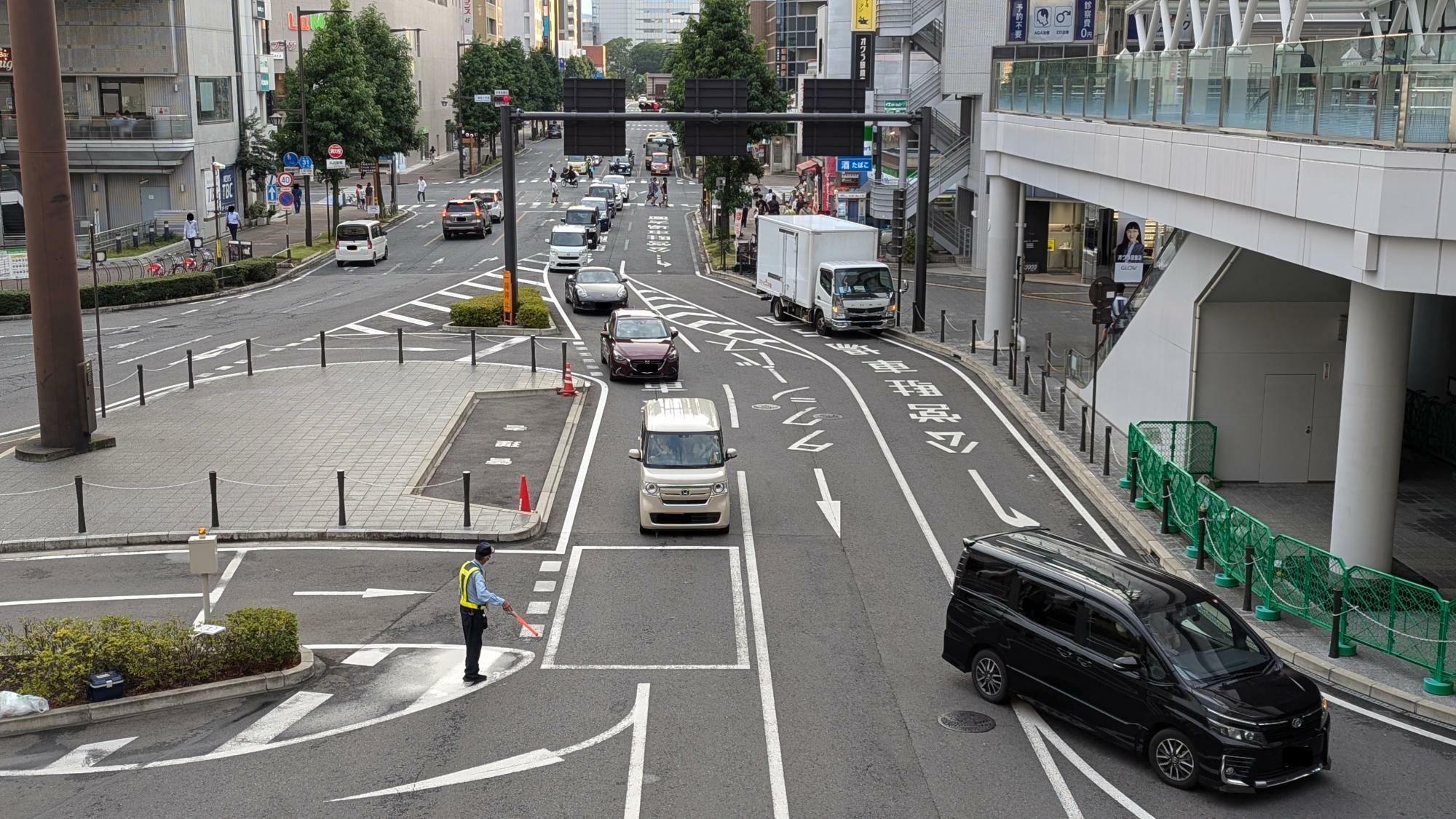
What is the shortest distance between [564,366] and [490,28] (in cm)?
14589

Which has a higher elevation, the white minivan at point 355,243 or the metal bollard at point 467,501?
the white minivan at point 355,243

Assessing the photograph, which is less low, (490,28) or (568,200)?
(490,28)

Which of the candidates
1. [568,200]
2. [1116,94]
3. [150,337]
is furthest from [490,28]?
[1116,94]

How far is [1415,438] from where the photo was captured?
27438 millimetres

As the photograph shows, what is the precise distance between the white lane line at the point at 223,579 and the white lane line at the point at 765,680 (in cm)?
695

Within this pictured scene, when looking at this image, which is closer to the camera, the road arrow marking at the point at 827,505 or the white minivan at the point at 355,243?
the road arrow marking at the point at 827,505

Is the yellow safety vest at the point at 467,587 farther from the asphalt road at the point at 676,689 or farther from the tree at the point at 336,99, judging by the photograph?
the tree at the point at 336,99

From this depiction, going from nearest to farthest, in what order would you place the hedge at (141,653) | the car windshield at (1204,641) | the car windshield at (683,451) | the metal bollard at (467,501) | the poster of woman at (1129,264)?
the car windshield at (1204,641) < the hedge at (141,653) < the metal bollard at (467,501) < the car windshield at (683,451) < the poster of woman at (1129,264)

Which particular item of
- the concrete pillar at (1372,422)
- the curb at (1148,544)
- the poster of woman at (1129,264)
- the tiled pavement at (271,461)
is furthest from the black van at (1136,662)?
the poster of woman at (1129,264)

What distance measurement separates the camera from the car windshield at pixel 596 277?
46562 millimetres

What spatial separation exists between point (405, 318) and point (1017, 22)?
26150 mm

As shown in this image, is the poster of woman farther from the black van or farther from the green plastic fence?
the black van

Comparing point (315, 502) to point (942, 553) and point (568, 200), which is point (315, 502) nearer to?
point (942, 553)

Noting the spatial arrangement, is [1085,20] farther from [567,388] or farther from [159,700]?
[159,700]
